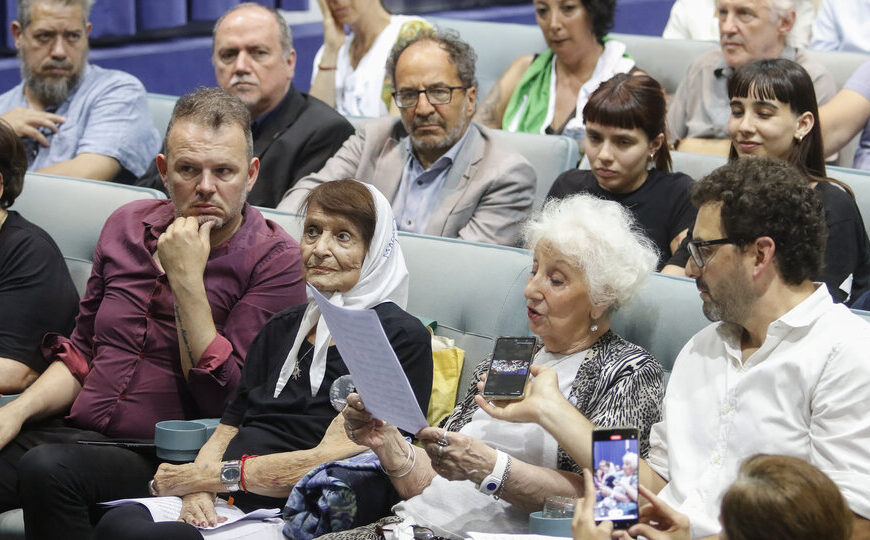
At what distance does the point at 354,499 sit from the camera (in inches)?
86.5

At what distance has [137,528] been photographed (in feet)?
7.07

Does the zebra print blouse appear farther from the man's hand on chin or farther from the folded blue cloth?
the man's hand on chin

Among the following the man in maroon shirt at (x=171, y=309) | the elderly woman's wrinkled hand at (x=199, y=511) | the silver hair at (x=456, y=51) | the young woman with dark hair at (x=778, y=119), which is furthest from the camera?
the silver hair at (x=456, y=51)

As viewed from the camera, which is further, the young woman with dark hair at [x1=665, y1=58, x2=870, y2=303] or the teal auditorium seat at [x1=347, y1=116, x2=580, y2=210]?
the teal auditorium seat at [x1=347, y1=116, x2=580, y2=210]

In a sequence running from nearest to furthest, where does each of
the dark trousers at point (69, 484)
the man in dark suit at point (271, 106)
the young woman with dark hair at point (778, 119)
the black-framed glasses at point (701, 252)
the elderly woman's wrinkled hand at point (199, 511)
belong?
the black-framed glasses at point (701, 252) < the elderly woman's wrinkled hand at point (199, 511) < the dark trousers at point (69, 484) < the young woman with dark hair at point (778, 119) < the man in dark suit at point (271, 106)

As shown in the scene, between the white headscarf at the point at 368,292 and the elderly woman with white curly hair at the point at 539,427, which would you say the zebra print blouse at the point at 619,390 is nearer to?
the elderly woman with white curly hair at the point at 539,427

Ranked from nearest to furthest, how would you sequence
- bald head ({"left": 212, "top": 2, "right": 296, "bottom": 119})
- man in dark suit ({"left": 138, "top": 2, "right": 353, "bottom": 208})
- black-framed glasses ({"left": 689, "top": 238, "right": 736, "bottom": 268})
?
black-framed glasses ({"left": 689, "top": 238, "right": 736, "bottom": 268}) < man in dark suit ({"left": 138, "top": 2, "right": 353, "bottom": 208}) < bald head ({"left": 212, "top": 2, "right": 296, "bottom": 119})

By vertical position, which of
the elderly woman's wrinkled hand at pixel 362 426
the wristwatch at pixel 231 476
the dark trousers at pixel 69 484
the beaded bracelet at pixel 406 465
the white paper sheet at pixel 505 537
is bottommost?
the dark trousers at pixel 69 484

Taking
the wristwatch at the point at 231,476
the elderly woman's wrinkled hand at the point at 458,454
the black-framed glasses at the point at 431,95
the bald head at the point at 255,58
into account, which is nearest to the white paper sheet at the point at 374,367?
the elderly woman's wrinkled hand at the point at 458,454

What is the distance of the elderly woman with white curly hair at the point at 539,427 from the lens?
2059 mm

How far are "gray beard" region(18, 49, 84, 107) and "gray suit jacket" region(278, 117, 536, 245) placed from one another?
1.08 m

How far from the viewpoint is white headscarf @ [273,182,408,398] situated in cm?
239

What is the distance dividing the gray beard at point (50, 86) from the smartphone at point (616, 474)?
290 centimetres

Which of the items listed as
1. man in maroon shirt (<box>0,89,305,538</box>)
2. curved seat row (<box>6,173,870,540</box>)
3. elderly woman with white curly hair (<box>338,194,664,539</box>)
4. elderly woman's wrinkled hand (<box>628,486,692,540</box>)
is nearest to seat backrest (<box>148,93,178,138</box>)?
curved seat row (<box>6,173,870,540</box>)
